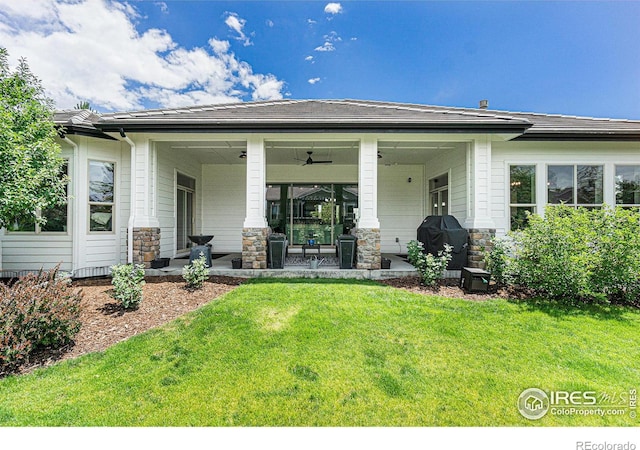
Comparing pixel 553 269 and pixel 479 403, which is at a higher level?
pixel 553 269

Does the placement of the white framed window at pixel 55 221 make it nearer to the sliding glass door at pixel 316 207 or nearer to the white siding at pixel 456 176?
the sliding glass door at pixel 316 207

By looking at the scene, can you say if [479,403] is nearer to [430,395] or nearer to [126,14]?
[430,395]

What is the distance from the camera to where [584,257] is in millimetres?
4543

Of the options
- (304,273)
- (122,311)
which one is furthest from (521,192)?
(122,311)

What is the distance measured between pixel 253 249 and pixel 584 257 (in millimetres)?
6388

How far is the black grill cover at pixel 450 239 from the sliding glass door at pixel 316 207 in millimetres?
3800

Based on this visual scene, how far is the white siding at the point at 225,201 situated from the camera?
992 cm

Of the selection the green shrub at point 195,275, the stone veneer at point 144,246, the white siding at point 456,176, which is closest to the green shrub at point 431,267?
the white siding at point 456,176

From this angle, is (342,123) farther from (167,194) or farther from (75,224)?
(75,224)

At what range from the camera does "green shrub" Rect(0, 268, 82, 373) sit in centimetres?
281

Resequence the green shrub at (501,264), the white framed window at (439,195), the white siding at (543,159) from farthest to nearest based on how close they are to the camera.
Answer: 1. the white framed window at (439,195)
2. the white siding at (543,159)
3. the green shrub at (501,264)

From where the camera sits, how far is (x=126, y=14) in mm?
6508
